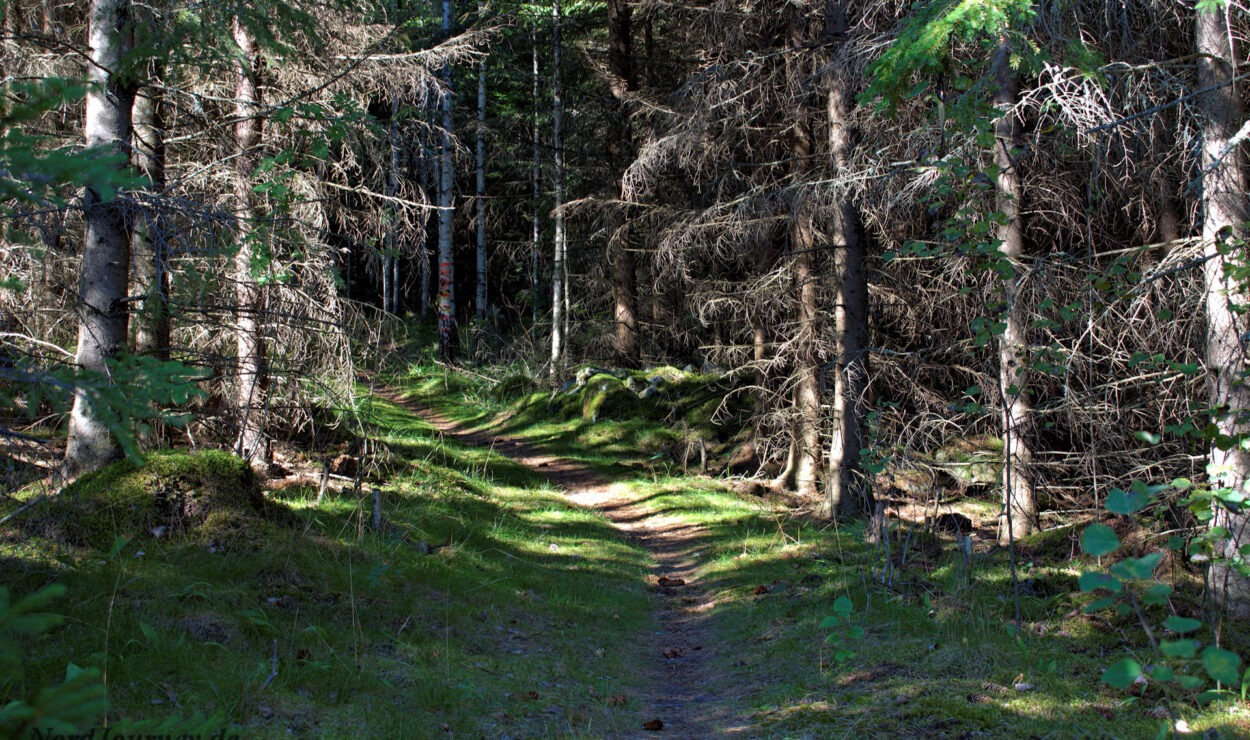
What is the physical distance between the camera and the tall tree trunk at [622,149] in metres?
17.9

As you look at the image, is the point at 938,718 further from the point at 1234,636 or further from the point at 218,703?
the point at 218,703

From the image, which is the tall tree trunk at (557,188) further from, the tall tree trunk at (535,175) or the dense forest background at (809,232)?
the dense forest background at (809,232)

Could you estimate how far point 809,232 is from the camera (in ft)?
35.7

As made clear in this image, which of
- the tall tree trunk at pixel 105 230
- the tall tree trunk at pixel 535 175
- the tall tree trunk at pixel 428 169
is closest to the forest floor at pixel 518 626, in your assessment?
the tall tree trunk at pixel 105 230

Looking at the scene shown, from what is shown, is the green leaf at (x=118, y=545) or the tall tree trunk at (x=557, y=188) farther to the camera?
the tall tree trunk at (x=557, y=188)

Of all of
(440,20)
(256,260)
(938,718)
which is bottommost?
(938,718)

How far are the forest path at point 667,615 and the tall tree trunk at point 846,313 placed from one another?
72.1 inches

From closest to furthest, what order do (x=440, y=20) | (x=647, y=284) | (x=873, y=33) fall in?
(x=873, y=33)
(x=647, y=284)
(x=440, y=20)

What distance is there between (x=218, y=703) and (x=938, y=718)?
355 cm

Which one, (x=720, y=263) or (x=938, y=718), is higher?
(x=720, y=263)

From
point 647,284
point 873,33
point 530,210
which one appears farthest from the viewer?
point 530,210

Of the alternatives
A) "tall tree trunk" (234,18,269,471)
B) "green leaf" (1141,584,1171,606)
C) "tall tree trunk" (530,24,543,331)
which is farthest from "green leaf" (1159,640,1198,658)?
"tall tree trunk" (530,24,543,331)

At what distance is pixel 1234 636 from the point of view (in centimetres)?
470

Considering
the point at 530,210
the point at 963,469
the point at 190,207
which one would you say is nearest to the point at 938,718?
the point at 190,207
